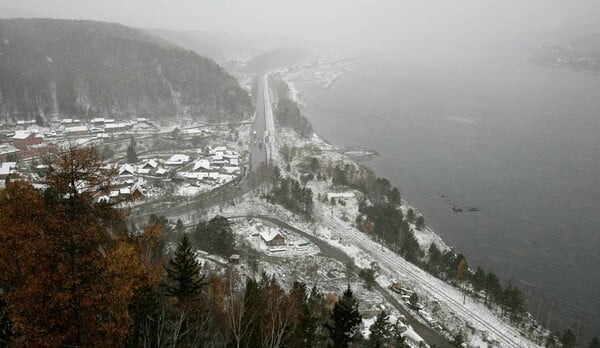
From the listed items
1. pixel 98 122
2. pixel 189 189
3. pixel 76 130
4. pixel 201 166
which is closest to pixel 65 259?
pixel 189 189

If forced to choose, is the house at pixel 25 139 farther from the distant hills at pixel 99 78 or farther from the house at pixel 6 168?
the distant hills at pixel 99 78

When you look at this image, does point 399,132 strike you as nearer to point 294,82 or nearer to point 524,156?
point 524,156

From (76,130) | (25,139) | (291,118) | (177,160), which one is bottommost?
(177,160)

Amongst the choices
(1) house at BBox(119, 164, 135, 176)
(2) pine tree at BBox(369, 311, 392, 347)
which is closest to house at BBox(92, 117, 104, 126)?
(1) house at BBox(119, 164, 135, 176)

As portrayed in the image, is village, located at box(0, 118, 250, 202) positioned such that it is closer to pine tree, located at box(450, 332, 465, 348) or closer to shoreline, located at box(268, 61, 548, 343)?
shoreline, located at box(268, 61, 548, 343)

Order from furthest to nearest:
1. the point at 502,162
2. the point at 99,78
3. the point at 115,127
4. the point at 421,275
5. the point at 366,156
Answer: the point at 99,78 < the point at 115,127 < the point at 366,156 < the point at 502,162 < the point at 421,275

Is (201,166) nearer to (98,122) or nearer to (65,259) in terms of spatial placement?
(98,122)
